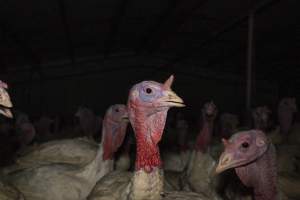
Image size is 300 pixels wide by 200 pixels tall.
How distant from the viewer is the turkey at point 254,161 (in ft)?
13.2

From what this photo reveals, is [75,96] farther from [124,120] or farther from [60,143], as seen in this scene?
[124,120]

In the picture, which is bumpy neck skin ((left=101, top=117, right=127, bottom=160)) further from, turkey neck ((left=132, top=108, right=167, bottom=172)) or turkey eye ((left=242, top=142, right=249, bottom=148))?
turkey eye ((left=242, top=142, right=249, bottom=148))

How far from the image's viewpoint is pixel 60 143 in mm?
6875

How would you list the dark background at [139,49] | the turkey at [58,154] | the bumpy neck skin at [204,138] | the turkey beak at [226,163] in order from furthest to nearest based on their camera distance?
the dark background at [139,49] → the turkey at [58,154] → the bumpy neck skin at [204,138] → the turkey beak at [226,163]

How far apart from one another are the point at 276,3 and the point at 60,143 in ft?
17.2

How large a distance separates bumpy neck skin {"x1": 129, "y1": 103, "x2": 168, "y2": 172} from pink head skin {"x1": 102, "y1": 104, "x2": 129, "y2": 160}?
1.73 metres

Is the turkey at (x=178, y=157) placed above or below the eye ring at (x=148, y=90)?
below

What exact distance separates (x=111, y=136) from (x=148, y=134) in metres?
1.83

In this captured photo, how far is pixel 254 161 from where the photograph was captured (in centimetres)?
408

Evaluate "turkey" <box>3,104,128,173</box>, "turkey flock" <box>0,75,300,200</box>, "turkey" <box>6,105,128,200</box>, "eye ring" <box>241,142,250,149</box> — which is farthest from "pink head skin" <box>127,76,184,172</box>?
"turkey" <box>3,104,128,173</box>

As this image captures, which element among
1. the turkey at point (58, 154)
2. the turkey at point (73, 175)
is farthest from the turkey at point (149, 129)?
the turkey at point (58, 154)

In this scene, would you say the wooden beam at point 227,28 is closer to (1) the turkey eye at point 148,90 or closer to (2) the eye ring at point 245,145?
(2) the eye ring at point 245,145

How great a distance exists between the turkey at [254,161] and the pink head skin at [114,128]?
6.52ft

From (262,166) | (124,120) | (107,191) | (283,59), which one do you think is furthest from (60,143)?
(283,59)
